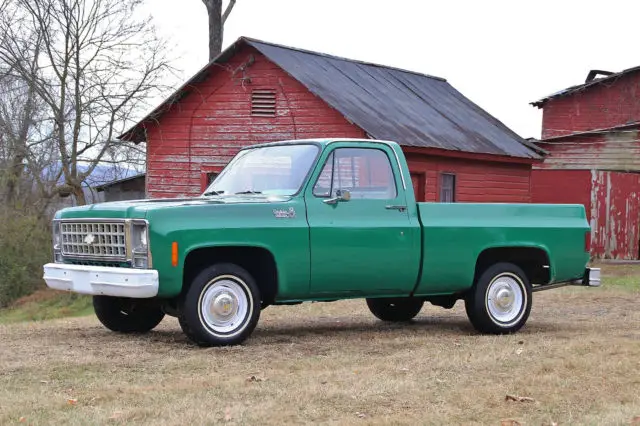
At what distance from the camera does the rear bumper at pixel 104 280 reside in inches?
335

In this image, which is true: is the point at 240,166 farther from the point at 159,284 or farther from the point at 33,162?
the point at 33,162

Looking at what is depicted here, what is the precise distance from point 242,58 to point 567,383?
658 inches

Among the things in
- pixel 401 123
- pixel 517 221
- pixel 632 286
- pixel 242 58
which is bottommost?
pixel 632 286

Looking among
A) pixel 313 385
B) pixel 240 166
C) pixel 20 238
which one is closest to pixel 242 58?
pixel 20 238

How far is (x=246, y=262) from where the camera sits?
9445 mm

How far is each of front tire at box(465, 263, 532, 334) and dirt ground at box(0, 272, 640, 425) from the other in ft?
0.65

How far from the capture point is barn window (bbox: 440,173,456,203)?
2331 cm

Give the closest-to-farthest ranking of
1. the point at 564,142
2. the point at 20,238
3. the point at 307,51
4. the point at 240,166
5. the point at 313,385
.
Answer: the point at 313,385
the point at 240,166
the point at 307,51
the point at 20,238
the point at 564,142

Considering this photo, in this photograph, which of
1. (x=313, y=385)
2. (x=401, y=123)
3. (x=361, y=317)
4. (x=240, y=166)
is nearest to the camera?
(x=313, y=385)

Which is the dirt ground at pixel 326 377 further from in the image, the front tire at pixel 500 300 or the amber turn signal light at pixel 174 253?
the amber turn signal light at pixel 174 253

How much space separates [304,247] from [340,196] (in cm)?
60

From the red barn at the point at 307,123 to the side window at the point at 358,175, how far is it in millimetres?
10437

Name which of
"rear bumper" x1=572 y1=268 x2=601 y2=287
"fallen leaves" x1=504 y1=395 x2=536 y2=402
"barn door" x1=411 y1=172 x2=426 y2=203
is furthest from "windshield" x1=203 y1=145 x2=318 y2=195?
"barn door" x1=411 y1=172 x2=426 y2=203

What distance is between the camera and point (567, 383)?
7.50 metres
